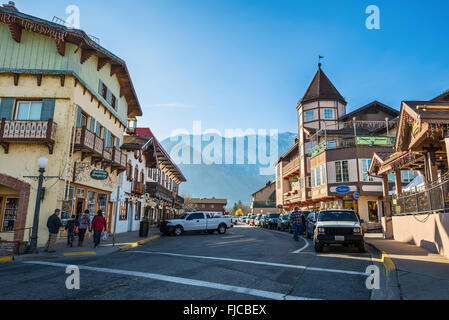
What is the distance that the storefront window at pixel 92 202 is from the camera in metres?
20.3

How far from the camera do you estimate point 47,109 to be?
16.9 m

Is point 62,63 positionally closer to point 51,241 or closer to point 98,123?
point 98,123

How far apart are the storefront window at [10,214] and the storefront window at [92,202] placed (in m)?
4.09

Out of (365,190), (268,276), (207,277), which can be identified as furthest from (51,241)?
(365,190)

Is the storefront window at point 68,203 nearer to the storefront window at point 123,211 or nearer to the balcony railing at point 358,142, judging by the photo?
the storefront window at point 123,211

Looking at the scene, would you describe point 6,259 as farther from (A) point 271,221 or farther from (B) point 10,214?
(A) point 271,221

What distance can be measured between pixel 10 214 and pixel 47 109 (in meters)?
5.77

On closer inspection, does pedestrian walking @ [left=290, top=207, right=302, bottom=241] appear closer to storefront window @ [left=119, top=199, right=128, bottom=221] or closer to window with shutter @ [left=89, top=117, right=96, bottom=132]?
window with shutter @ [left=89, top=117, right=96, bottom=132]

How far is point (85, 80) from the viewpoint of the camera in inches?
736

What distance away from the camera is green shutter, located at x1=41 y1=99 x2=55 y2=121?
16.8 metres

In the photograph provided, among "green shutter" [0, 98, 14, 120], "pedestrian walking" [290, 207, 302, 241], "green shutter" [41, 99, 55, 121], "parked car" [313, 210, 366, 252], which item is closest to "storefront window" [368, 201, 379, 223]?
"pedestrian walking" [290, 207, 302, 241]

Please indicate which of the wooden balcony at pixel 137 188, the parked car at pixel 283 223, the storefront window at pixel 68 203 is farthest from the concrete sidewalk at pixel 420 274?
the wooden balcony at pixel 137 188
